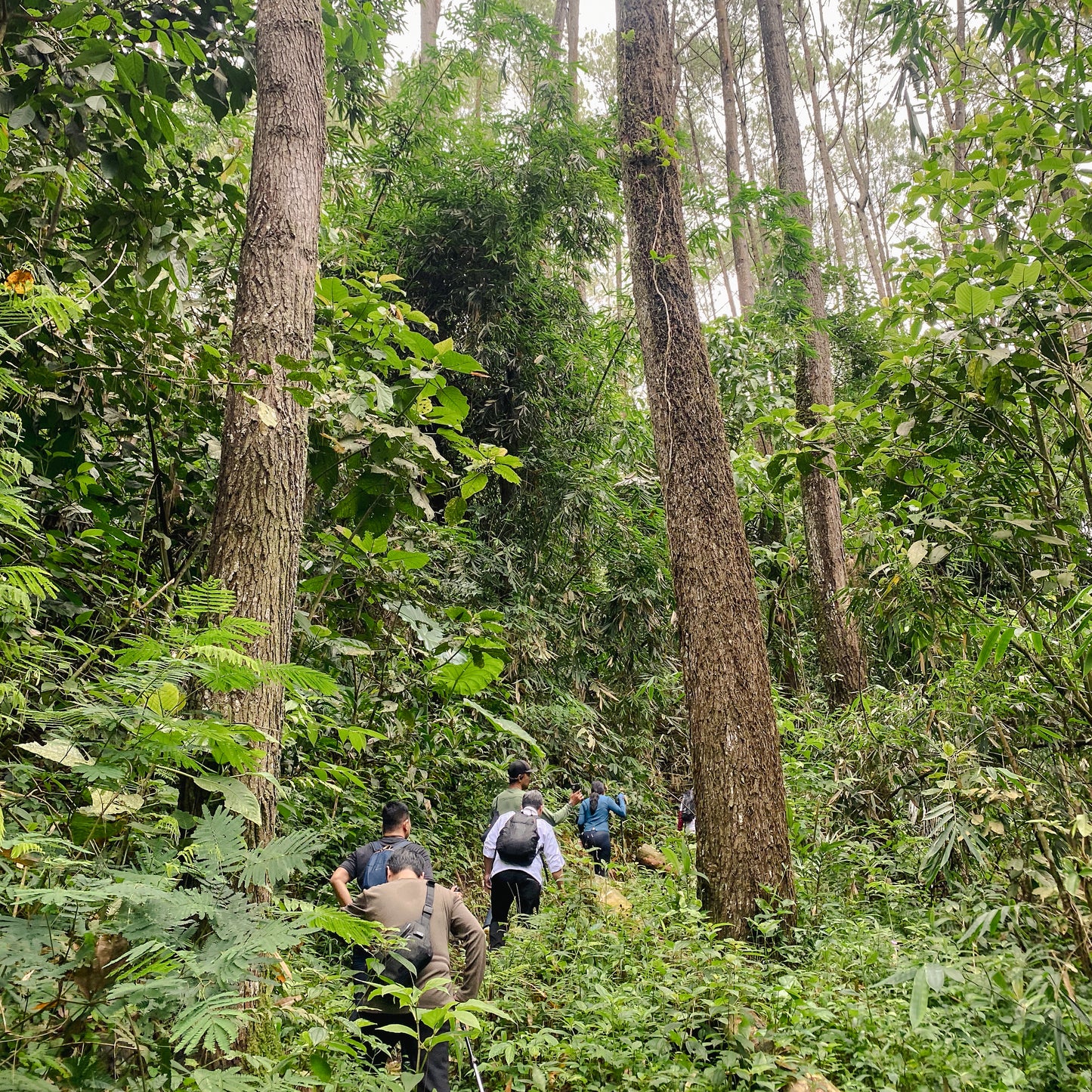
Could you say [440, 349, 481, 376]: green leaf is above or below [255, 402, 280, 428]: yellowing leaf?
above

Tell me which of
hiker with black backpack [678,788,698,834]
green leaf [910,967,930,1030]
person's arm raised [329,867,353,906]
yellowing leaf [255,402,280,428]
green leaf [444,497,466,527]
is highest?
yellowing leaf [255,402,280,428]

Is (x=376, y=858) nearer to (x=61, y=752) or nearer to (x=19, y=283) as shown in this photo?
(x=61, y=752)

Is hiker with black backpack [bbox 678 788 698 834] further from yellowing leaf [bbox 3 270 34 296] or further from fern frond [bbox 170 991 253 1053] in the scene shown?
yellowing leaf [bbox 3 270 34 296]

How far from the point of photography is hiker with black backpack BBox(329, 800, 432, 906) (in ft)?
14.0

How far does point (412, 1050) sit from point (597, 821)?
416 cm

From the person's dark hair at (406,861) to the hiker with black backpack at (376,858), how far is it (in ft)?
0.81

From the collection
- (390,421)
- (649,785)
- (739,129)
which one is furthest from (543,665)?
(739,129)

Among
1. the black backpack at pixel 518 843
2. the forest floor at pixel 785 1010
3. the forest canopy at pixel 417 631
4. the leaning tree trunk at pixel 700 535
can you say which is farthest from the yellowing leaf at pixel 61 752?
the black backpack at pixel 518 843

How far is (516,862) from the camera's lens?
5.41 metres

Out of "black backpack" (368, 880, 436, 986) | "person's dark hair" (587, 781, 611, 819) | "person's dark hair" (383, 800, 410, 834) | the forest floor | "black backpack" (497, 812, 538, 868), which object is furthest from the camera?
"person's dark hair" (587, 781, 611, 819)

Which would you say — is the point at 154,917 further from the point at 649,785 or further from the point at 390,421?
the point at 649,785

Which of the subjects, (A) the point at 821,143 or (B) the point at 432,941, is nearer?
(B) the point at 432,941

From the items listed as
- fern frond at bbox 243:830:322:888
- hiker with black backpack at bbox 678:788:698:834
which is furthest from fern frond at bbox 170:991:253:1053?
hiker with black backpack at bbox 678:788:698:834

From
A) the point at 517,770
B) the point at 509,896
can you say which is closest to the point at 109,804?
the point at 509,896
